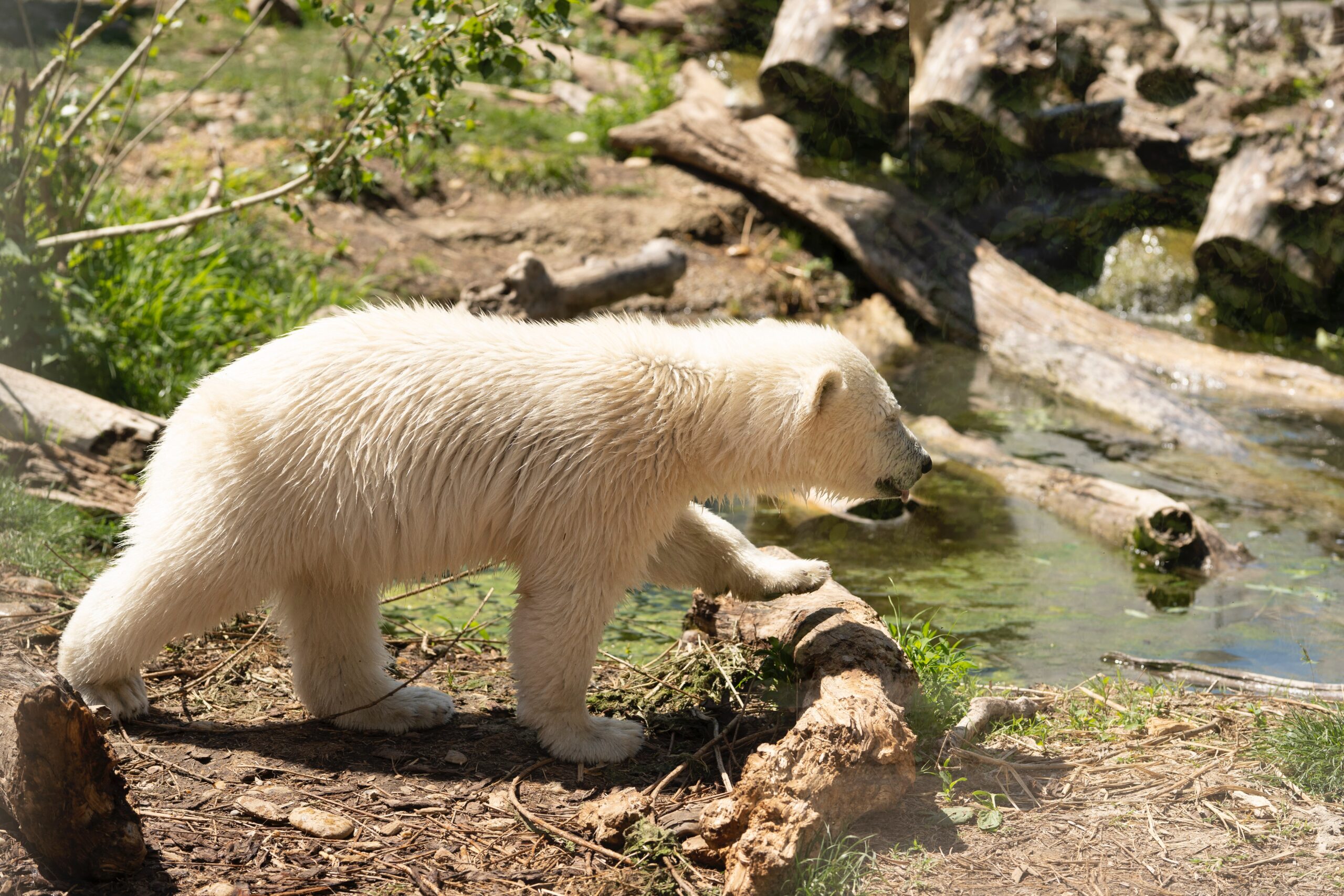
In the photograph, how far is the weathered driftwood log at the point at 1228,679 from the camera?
4844 mm

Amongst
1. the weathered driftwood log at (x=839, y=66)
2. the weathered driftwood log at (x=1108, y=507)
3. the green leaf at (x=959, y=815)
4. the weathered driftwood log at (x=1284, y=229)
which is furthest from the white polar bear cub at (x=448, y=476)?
the weathered driftwood log at (x=1284, y=229)

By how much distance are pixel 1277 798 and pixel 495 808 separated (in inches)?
106

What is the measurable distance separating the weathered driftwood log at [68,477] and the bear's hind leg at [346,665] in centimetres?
222

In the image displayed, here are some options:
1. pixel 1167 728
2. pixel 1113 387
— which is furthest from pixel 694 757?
pixel 1113 387

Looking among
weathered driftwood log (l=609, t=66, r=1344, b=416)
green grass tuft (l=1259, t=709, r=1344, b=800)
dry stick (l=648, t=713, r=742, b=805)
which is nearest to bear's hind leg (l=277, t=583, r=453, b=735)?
dry stick (l=648, t=713, r=742, b=805)

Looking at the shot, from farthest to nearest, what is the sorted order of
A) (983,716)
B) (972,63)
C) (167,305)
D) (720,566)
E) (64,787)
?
(972,63), (167,305), (720,566), (983,716), (64,787)

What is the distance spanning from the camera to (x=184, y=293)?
781 centimetres

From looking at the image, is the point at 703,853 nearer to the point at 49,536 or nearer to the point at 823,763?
the point at 823,763

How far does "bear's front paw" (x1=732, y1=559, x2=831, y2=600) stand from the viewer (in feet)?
15.8

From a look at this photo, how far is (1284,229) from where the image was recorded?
1138 centimetres

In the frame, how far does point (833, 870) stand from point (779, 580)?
5.42 feet

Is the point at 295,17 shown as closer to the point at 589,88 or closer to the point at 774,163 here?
the point at 589,88

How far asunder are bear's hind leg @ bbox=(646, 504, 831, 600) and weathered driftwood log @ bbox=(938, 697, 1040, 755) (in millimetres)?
874

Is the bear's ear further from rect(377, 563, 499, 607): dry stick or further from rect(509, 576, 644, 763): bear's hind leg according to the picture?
rect(377, 563, 499, 607): dry stick
